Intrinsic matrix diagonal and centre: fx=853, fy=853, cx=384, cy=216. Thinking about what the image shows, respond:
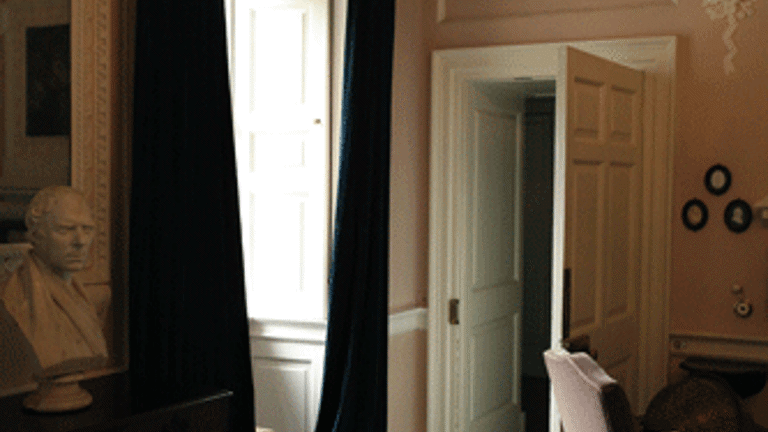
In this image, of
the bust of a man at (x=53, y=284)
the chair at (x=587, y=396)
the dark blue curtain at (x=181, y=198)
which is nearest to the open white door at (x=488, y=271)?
the chair at (x=587, y=396)

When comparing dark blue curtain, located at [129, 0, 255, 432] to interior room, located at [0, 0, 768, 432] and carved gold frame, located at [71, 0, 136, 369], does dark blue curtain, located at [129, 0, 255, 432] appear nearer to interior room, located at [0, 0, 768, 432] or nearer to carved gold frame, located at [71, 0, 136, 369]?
carved gold frame, located at [71, 0, 136, 369]

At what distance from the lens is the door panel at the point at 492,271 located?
463 centimetres

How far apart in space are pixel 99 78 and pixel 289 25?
136cm

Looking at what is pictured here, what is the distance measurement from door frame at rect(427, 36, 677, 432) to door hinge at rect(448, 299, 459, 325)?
30mm

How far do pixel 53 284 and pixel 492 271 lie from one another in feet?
10.5

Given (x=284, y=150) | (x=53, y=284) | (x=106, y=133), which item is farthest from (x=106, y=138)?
(x=284, y=150)

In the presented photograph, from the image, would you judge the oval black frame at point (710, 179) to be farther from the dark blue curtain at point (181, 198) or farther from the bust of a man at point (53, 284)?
the bust of a man at point (53, 284)

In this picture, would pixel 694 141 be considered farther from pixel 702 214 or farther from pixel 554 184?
pixel 554 184

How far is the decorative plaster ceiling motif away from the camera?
12.9 ft

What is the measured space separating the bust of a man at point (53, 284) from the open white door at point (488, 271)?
106 inches

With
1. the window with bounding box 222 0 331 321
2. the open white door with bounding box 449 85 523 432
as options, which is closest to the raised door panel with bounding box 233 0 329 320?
the window with bounding box 222 0 331 321

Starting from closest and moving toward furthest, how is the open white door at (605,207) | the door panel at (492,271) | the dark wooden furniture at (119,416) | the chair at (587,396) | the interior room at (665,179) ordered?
the dark wooden furniture at (119,416)
the chair at (587,396)
the open white door at (605,207)
the interior room at (665,179)
the door panel at (492,271)

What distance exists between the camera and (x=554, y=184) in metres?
4.09

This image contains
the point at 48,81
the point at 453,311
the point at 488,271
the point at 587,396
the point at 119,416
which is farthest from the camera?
the point at 488,271
